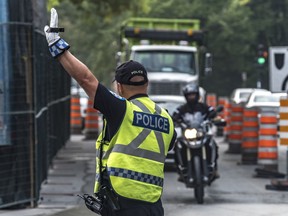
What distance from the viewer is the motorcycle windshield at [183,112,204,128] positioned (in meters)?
12.2

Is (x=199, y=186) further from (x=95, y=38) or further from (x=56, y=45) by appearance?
(x=95, y=38)

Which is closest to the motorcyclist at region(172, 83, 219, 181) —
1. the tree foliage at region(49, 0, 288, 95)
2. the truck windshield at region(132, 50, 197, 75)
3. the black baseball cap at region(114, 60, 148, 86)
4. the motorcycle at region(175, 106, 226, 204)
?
the motorcycle at region(175, 106, 226, 204)

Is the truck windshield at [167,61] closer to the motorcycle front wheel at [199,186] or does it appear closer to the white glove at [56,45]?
the motorcycle front wheel at [199,186]

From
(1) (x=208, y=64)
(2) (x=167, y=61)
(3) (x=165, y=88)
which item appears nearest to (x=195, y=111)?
(3) (x=165, y=88)

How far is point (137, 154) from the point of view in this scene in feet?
16.8

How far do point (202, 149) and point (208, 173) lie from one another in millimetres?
358

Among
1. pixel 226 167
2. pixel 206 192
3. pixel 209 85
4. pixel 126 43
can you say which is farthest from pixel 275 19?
pixel 206 192

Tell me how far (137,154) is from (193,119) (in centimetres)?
720

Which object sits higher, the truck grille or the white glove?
the white glove

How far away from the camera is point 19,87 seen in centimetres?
1055

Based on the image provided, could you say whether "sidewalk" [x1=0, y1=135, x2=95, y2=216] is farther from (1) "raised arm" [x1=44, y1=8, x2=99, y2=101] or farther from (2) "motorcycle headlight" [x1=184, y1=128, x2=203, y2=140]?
(1) "raised arm" [x1=44, y1=8, x2=99, y2=101]

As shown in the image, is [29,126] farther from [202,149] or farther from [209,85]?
[209,85]

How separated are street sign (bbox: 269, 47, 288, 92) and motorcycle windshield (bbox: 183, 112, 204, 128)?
2.39 metres

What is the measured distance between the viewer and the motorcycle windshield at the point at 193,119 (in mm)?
12188
